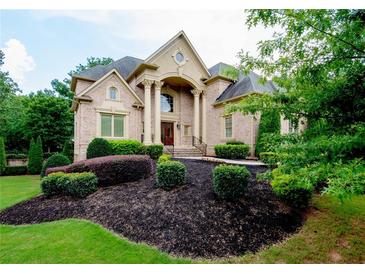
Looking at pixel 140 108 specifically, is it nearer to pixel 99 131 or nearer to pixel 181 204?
pixel 99 131

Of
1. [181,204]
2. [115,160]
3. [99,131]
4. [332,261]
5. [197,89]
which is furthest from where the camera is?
[197,89]

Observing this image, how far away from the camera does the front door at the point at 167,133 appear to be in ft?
61.6

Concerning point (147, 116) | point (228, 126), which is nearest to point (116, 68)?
point (147, 116)

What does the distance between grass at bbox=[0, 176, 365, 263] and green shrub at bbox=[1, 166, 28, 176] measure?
14.4 meters

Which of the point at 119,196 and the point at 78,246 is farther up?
the point at 119,196

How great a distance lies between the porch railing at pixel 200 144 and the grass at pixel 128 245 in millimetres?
12714

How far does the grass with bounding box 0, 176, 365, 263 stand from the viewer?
11.9ft

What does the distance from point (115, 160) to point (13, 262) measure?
4122 mm

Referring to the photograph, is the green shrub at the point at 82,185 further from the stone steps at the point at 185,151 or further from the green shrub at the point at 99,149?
the stone steps at the point at 185,151

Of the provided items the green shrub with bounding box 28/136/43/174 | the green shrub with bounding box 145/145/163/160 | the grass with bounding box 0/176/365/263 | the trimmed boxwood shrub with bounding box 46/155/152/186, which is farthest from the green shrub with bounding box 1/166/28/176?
the grass with bounding box 0/176/365/263

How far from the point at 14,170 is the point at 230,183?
18.5 metres

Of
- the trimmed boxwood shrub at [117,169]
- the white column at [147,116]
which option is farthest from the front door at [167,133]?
the trimmed boxwood shrub at [117,169]

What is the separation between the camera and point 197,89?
1806cm

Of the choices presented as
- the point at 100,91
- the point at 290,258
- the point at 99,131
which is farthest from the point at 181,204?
the point at 100,91
